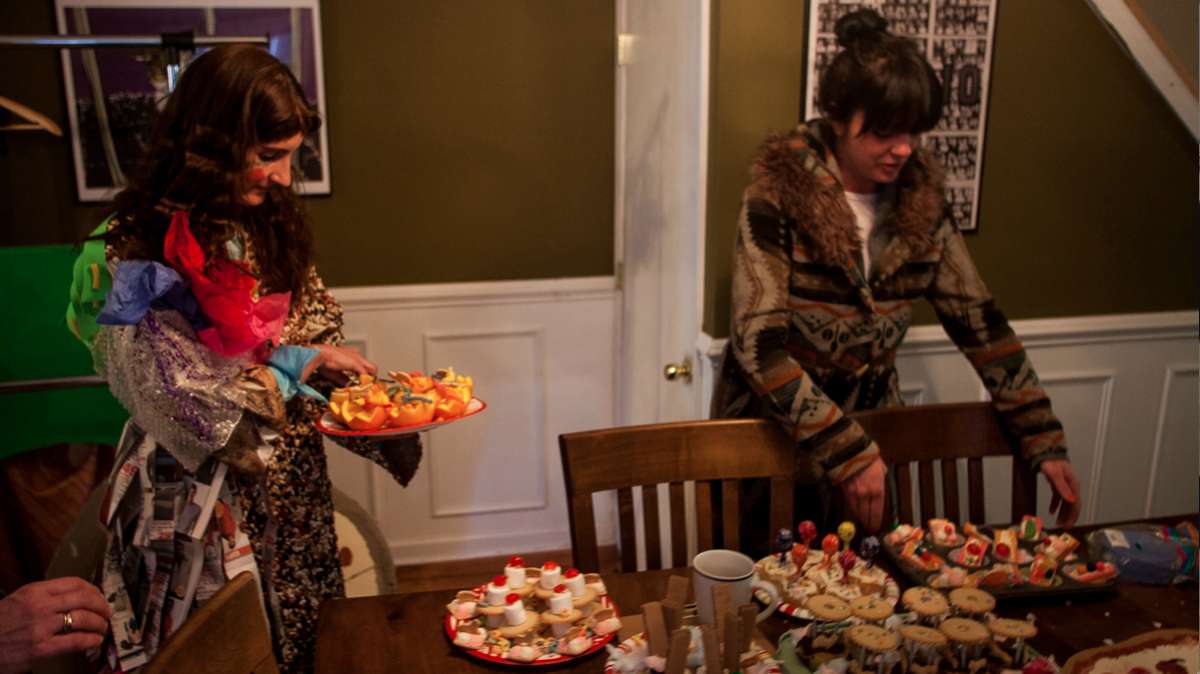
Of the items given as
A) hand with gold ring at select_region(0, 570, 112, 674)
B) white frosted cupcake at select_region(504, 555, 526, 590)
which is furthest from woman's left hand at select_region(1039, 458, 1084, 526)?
hand with gold ring at select_region(0, 570, 112, 674)

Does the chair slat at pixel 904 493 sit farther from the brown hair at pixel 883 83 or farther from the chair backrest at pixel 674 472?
the brown hair at pixel 883 83

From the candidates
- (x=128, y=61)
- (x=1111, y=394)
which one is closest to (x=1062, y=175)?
(x=1111, y=394)

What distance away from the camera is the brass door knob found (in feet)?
7.80

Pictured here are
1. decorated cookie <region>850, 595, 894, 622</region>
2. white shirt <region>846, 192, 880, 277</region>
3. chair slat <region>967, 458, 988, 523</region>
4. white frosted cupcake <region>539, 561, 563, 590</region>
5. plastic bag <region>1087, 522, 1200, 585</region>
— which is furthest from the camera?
white shirt <region>846, 192, 880, 277</region>

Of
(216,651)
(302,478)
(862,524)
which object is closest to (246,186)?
(302,478)

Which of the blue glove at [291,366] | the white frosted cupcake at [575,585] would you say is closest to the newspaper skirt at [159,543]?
the blue glove at [291,366]

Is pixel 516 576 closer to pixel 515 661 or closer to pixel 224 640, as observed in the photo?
pixel 515 661

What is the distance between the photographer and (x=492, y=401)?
10.6 ft

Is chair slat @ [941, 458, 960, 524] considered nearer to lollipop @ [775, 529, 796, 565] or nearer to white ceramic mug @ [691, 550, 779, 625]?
lollipop @ [775, 529, 796, 565]

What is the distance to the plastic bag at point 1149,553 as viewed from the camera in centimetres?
140

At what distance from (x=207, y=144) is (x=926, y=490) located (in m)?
1.42

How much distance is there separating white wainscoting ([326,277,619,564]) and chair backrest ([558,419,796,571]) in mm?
1620

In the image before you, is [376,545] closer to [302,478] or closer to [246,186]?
[302,478]

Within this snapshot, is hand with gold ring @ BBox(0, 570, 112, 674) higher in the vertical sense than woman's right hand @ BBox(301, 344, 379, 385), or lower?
lower
